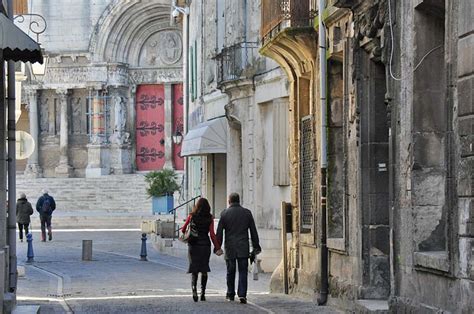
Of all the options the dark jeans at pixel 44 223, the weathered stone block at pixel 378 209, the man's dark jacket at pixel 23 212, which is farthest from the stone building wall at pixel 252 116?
the weathered stone block at pixel 378 209

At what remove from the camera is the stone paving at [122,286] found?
16.8m

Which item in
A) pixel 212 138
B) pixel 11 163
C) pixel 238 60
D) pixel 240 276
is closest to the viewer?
pixel 11 163

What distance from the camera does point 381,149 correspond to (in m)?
14.7

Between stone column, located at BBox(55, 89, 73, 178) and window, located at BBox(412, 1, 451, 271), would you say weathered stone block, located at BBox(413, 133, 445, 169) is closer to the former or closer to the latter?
window, located at BBox(412, 1, 451, 271)

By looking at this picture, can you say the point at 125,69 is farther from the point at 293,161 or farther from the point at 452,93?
the point at 452,93

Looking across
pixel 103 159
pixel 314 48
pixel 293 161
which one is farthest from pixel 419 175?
pixel 103 159

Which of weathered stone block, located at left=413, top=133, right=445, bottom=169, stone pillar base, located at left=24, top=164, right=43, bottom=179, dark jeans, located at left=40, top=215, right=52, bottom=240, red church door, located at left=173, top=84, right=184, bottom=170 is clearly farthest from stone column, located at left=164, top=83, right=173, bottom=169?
weathered stone block, located at left=413, top=133, right=445, bottom=169

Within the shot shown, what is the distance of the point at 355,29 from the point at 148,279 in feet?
35.7

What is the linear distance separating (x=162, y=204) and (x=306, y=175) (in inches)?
1184

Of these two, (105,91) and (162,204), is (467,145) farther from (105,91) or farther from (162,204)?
(105,91)

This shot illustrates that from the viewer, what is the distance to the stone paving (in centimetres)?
1683

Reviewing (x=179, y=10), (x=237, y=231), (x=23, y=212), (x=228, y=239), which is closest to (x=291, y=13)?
(x=237, y=231)

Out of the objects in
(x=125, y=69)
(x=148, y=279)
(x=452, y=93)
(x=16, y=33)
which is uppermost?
(x=125, y=69)

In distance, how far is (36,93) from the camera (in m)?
62.0
